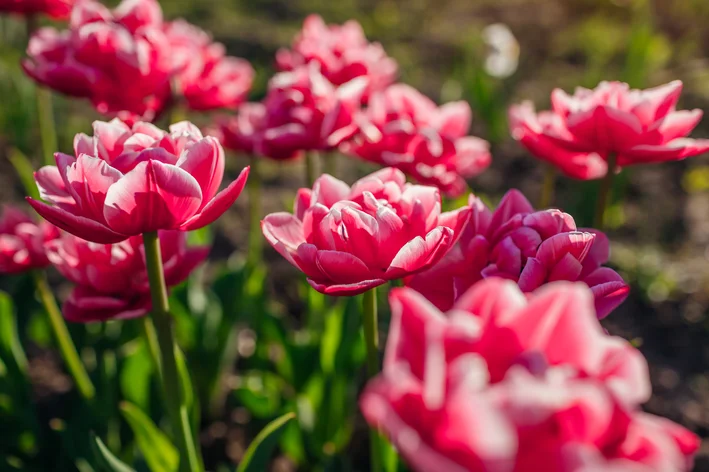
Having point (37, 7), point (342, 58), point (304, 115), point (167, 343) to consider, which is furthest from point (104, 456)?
point (37, 7)

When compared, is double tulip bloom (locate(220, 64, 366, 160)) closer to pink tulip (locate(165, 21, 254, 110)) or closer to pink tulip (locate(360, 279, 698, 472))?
pink tulip (locate(165, 21, 254, 110))

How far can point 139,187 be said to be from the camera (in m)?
0.76

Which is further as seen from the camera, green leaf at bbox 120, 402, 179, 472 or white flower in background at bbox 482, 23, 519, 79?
white flower in background at bbox 482, 23, 519, 79

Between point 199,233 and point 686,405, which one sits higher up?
point 199,233

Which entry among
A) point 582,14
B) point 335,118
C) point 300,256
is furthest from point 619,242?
point 582,14

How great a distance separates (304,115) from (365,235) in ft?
1.92

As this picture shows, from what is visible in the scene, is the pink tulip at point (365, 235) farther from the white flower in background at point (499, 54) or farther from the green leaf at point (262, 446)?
the white flower in background at point (499, 54)

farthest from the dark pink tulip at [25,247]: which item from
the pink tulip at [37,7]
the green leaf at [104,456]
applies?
the pink tulip at [37,7]

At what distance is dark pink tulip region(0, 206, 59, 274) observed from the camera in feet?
4.10

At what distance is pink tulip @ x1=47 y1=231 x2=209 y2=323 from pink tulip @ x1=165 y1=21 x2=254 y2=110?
0.53 m

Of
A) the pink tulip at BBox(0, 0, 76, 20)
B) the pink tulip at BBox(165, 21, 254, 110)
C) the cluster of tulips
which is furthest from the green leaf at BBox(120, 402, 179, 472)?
the pink tulip at BBox(0, 0, 76, 20)

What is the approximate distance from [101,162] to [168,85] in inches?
27.0

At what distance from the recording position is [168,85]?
1407 mm

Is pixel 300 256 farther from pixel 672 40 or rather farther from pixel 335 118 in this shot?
pixel 672 40
